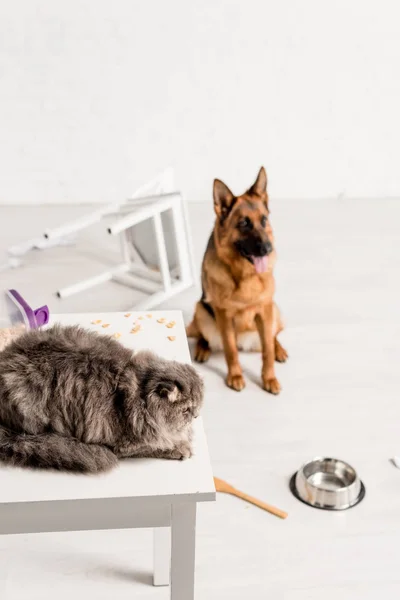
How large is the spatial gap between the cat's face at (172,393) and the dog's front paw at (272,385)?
48.4 inches

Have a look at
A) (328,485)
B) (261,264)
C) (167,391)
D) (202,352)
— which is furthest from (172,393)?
(202,352)

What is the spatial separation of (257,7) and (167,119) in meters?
0.75

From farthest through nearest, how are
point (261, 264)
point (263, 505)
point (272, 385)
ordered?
point (272, 385) → point (261, 264) → point (263, 505)

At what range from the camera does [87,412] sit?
1226 millimetres

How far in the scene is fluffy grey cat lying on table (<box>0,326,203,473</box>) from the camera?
4.01 feet

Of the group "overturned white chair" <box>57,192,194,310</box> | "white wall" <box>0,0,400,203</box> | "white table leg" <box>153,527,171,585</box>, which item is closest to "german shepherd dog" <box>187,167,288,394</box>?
"overturned white chair" <box>57,192,194,310</box>

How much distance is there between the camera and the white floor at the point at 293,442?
180cm

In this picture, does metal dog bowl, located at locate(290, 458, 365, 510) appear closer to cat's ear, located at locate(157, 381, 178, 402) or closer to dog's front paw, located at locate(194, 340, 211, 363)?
dog's front paw, located at locate(194, 340, 211, 363)

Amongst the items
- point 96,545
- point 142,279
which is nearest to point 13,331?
point 96,545

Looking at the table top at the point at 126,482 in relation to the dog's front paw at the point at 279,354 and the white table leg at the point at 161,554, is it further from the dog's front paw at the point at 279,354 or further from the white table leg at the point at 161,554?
the dog's front paw at the point at 279,354

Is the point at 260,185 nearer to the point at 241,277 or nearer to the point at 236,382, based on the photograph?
the point at 241,277

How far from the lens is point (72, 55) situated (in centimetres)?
387

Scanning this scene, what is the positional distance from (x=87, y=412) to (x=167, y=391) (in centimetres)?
14

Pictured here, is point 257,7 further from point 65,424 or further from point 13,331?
point 65,424
